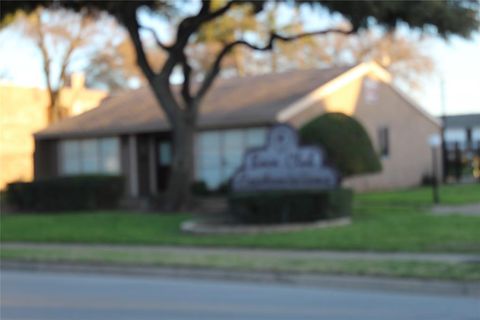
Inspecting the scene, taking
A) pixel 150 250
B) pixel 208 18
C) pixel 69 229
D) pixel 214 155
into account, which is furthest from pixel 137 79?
pixel 150 250

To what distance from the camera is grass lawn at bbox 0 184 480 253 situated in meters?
13.2

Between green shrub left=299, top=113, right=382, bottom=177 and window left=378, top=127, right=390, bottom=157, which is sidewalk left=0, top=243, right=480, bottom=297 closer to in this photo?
green shrub left=299, top=113, right=382, bottom=177

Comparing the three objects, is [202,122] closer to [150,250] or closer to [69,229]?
[69,229]

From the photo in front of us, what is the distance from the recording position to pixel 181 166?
71.3 feet

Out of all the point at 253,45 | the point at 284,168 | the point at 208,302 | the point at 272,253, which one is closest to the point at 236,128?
the point at 253,45

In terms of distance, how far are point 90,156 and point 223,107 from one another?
21.8 ft

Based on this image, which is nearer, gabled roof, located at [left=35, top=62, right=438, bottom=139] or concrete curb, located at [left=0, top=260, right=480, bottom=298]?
concrete curb, located at [left=0, top=260, right=480, bottom=298]

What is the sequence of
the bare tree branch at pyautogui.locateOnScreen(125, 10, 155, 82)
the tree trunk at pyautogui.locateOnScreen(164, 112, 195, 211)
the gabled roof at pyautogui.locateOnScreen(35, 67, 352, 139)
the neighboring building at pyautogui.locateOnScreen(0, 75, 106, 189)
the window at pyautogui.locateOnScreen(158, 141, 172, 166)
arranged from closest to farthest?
the tree trunk at pyautogui.locateOnScreen(164, 112, 195, 211)
the bare tree branch at pyautogui.locateOnScreen(125, 10, 155, 82)
the gabled roof at pyautogui.locateOnScreen(35, 67, 352, 139)
the window at pyautogui.locateOnScreen(158, 141, 172, 166)
the neighboring building at pyautogui.locateOnScreen(0, 75, 106, 189)

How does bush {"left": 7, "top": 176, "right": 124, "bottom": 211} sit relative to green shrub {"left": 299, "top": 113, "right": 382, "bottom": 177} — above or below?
below

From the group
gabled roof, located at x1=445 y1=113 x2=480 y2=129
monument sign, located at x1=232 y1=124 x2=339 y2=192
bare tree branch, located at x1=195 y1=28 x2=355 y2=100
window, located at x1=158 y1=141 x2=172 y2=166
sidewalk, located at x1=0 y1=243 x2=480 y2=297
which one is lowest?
sidewalk, located at x1=0 y1=243 x2=480 y2=297

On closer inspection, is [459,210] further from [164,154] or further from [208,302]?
[164,154]

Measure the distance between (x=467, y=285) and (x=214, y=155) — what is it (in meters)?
18.4

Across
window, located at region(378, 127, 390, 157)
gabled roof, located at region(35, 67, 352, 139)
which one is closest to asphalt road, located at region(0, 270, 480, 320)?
gabled roof, located at region(35, 67, 352, 139)

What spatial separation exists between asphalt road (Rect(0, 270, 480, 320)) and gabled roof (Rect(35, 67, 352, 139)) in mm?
14701
